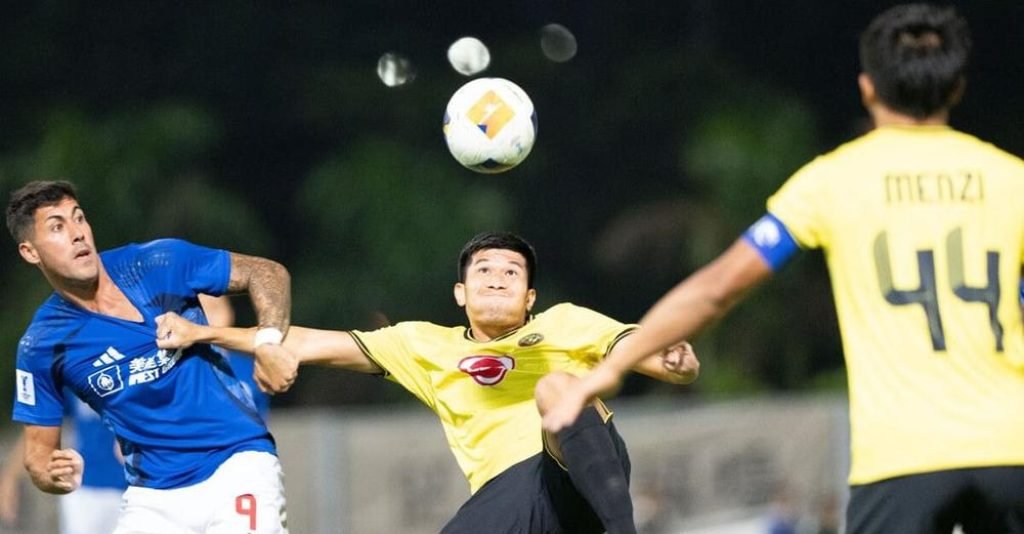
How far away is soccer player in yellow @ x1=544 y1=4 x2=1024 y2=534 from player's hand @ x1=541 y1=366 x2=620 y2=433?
0.98 feet

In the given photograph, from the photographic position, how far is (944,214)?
380 centimetres

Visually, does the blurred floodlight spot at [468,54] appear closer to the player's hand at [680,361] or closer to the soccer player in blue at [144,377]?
the soccer player in blue at [144,377]

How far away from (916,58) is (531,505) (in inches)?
88.0

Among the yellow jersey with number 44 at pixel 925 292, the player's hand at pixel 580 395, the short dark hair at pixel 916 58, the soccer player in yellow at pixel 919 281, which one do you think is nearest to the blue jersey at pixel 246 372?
the player's hand at pixel 580 395

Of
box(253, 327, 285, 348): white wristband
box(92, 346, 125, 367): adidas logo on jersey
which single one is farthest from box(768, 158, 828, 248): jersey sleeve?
box(92, 346, 125, 367): adidas logo on jersey

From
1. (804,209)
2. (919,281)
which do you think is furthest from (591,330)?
(919,281)

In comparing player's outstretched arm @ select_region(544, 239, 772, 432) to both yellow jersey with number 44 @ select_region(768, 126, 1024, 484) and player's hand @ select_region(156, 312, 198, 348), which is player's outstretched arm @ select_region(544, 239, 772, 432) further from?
player's hand @ select_region(156, 312, 198, 348)

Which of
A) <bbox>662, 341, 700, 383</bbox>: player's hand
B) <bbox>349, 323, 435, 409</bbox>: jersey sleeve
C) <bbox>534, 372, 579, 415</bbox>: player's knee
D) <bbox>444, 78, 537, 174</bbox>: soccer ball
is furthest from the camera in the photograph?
<bbox>444, 78, 537, 174</bbox>: soccer ball

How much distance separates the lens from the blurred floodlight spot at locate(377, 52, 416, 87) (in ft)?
63.3

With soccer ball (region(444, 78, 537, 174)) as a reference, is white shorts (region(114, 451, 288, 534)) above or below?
below

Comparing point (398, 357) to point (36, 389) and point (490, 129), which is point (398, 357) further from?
point (36, 389)

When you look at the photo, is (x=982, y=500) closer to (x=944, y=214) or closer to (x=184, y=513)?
(x=944, y=214)

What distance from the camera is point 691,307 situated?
12.9 feet

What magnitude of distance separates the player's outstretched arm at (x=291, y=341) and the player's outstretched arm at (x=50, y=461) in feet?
1.45
